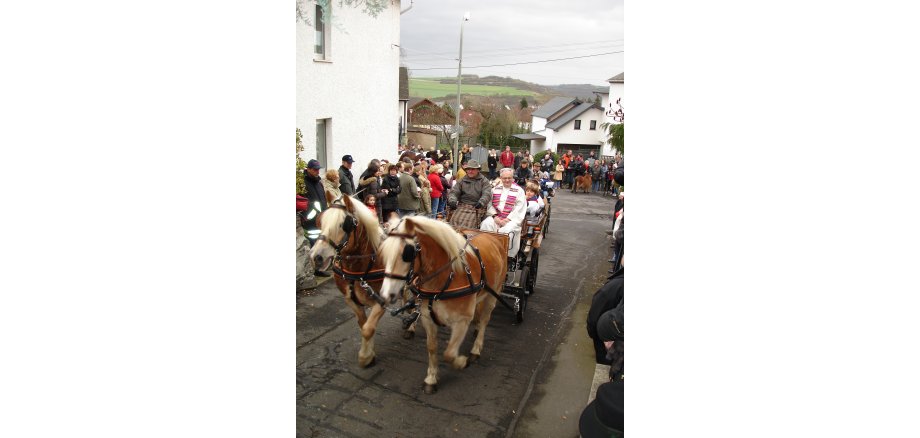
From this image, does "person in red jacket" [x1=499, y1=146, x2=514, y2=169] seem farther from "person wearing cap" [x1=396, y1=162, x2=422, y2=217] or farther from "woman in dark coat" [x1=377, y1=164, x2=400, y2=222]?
"woman in dark coat" [x1=377, y1=164, x2=400, y2=222]

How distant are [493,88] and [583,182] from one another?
70.7 feet

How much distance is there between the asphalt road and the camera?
409cm

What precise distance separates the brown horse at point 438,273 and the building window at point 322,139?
482cm

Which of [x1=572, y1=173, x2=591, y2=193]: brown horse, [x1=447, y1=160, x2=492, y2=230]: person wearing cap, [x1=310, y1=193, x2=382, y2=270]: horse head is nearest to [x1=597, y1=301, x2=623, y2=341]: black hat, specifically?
[x1=310, y1=193, x2=382, y2=270]: horse head

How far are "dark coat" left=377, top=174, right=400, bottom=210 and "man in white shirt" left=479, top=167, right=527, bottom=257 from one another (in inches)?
111

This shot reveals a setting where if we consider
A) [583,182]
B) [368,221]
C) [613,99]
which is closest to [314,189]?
[368,221]

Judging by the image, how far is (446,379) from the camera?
491 cm

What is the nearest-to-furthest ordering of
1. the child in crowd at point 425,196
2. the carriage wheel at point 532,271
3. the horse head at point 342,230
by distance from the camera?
the horse head at point 342,230
the carriage wheel at point 532,271
the child in crowd at point 425,196

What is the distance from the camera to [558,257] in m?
10.2

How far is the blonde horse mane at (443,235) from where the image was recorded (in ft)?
13.5

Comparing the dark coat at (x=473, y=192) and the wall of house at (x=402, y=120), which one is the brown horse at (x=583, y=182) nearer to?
the wall of house at (x=402, y=120)

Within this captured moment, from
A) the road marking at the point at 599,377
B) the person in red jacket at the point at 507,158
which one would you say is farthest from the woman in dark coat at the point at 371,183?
the person in red jacket at the point at 507,158
